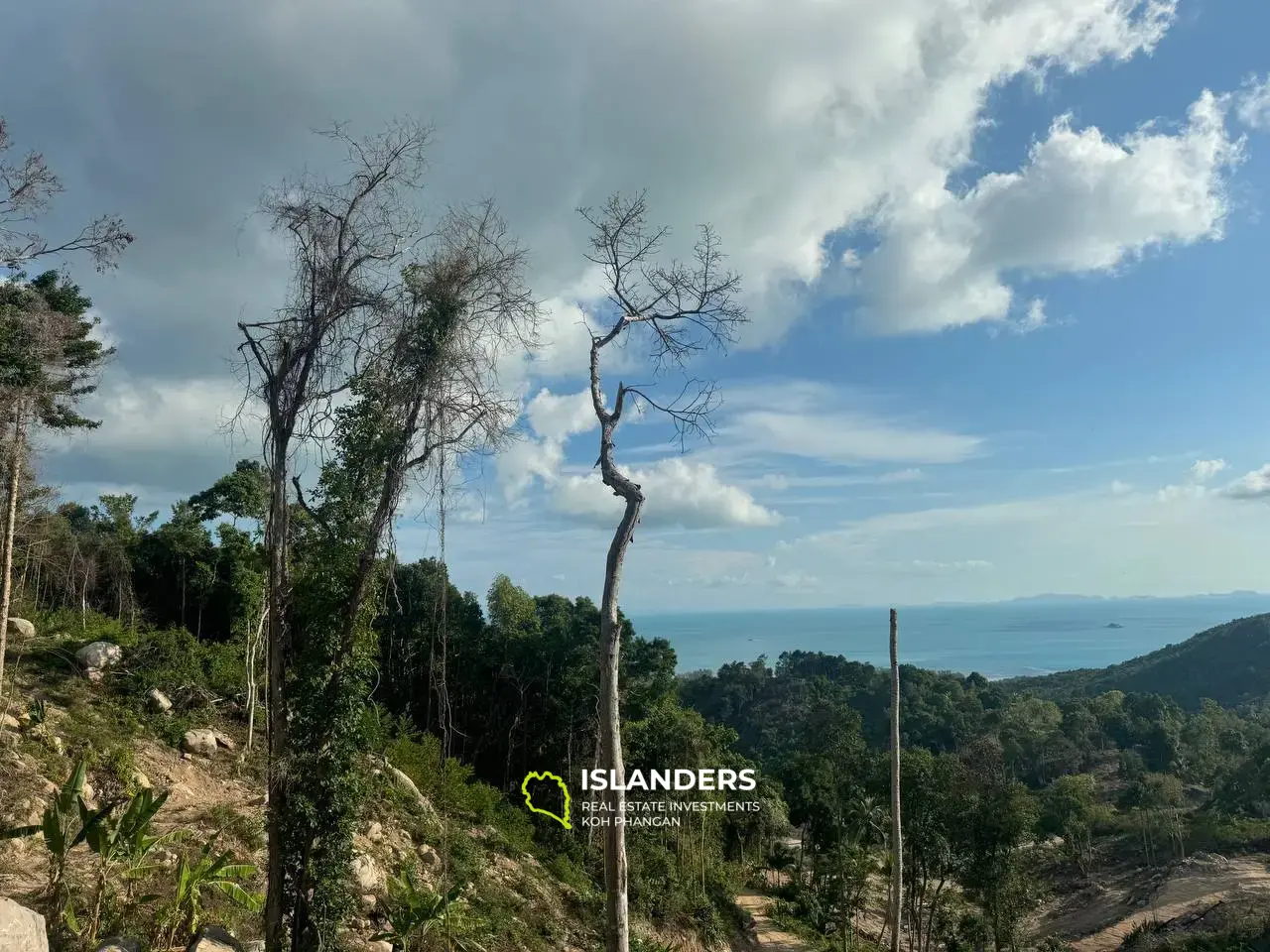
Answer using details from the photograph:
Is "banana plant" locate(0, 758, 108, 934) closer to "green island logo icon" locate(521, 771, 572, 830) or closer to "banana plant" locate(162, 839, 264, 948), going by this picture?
"banana plant" locate(162, 839, 264, 948)

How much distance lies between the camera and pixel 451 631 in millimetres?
18750

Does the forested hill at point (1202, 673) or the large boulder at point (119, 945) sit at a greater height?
the large boulder at point (119, 945)

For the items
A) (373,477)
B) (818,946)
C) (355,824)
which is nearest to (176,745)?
(355,824)

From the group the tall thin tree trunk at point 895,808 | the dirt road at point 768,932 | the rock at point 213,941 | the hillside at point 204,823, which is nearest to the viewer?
the rock at point 213,941

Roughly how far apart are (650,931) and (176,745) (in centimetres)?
815

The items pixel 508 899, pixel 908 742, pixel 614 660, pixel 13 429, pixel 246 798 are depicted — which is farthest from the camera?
pixel 908 742

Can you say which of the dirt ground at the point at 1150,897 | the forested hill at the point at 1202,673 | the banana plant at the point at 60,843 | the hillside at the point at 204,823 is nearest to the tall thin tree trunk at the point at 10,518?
the hillside at the point at 204,823

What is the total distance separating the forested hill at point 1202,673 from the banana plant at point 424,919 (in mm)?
59041

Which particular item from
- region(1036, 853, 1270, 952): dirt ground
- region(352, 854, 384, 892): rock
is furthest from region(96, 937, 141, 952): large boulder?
region(1036, 853, 1270, 952): dirt ground

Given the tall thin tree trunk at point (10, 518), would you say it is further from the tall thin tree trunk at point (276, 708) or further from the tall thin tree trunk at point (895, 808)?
the tall thin tree trunk at point (895, 808)

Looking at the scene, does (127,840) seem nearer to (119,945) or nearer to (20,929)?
(119,945)

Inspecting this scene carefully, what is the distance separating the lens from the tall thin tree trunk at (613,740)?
5.40 m

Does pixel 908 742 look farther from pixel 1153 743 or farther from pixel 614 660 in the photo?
pixel 614 660

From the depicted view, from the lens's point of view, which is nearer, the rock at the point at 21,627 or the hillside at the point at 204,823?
the hillside at the point at 204,823
